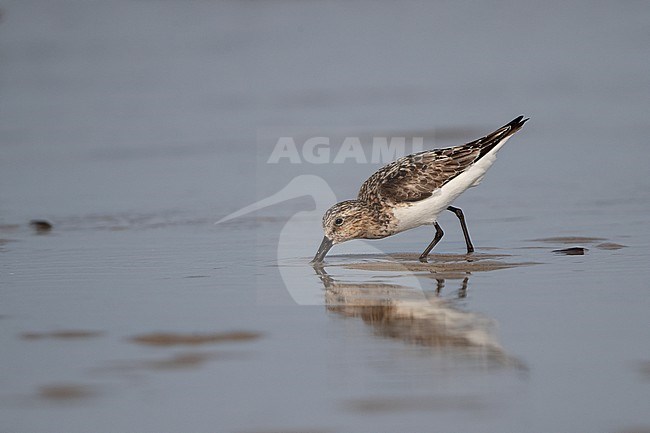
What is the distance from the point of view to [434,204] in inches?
349

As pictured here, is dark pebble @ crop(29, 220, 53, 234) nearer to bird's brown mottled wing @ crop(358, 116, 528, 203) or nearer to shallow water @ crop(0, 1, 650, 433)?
shallow water @ crop(0, 1, 650, 433)

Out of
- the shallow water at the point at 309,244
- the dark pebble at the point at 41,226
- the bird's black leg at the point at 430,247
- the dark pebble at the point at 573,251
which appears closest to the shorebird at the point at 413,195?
the bird's black leg at the point at 430,247

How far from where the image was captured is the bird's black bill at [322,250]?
28.2 ft

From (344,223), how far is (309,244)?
2.11 ft

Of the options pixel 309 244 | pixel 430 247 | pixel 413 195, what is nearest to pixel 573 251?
pixel 430 247

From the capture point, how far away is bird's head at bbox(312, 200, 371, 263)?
881 cm

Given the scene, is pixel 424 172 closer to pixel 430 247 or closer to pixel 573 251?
pixel 430 247

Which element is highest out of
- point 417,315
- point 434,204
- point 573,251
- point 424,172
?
point 424,172

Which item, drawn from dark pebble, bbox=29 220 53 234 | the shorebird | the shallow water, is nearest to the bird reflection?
the shallow water

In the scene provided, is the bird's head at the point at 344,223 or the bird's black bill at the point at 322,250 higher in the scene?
the bird's head at the point at 344,223

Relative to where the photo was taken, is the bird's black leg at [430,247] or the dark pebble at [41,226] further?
the dark pebble at [41,226]

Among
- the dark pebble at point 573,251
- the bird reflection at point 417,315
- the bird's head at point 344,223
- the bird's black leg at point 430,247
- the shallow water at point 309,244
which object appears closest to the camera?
the shallow water at point 309,244

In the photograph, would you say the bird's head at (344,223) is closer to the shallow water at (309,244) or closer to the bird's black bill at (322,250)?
the bird's black bill at (322,250)

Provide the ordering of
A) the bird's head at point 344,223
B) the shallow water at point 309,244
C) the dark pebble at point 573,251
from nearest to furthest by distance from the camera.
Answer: the shallow water at point 309,244
the dark pebble at point 573,251
the bird's head at point 344,223
